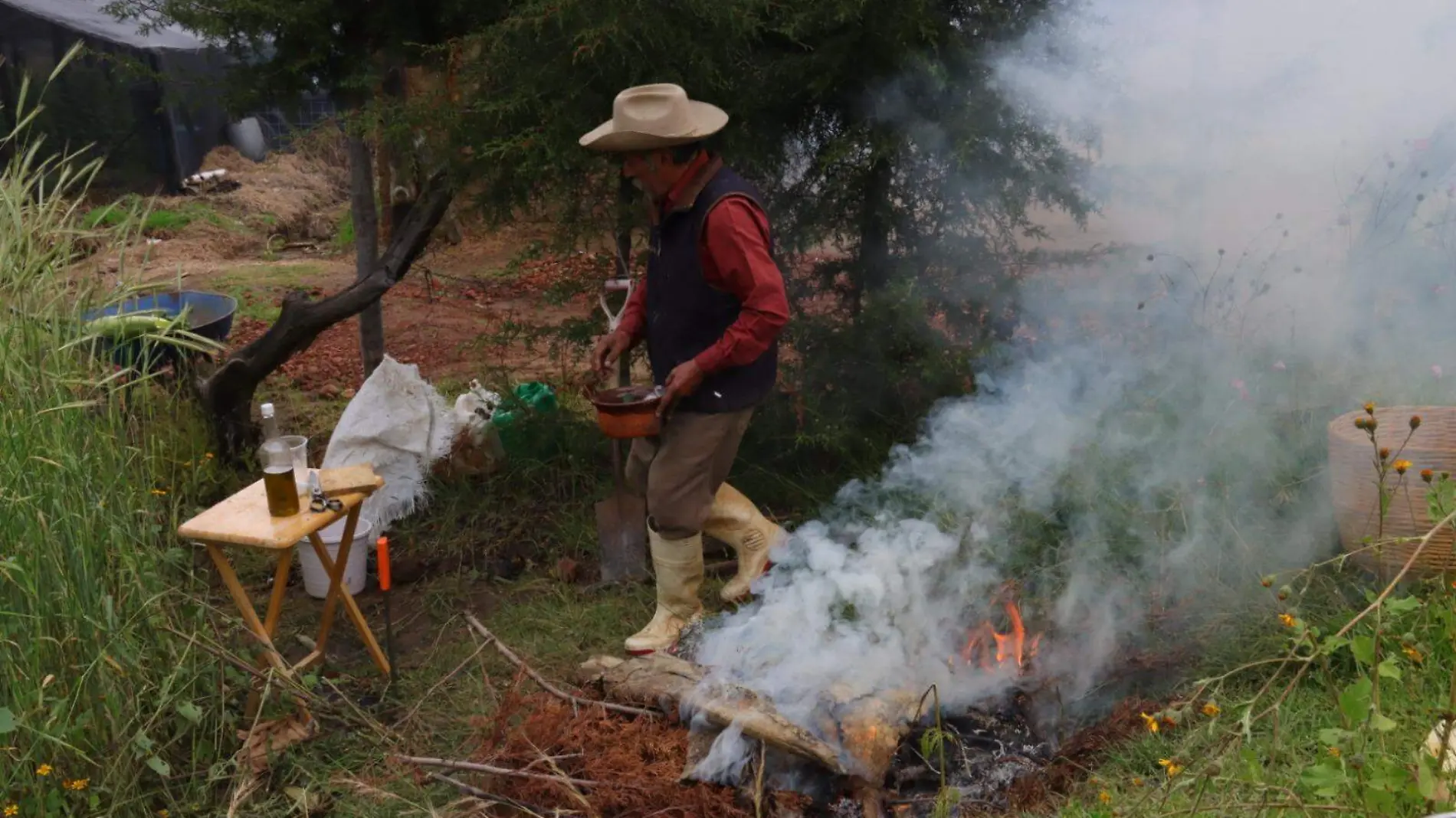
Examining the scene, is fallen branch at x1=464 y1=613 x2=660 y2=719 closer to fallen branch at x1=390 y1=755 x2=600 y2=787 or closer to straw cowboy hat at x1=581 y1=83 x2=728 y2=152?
fallen branch at x1=390 y1=755 x2=600 y2=787

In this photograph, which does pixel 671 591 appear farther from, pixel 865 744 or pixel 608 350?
pixel 865 744

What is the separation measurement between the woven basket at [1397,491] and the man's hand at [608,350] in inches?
114

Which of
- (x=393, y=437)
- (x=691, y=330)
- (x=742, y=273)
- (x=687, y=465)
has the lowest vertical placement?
(x=393, y=437)

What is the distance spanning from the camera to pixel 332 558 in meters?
5.43

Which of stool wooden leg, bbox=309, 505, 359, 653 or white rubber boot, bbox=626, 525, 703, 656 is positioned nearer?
stool wooden leg, bbox=309, 505, 359, 653

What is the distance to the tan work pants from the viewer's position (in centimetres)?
456

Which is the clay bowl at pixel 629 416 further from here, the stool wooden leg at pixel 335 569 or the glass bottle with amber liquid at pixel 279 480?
the glass bottle with amber liquid at pixel 279 480

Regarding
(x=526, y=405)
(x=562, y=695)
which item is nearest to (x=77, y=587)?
(x=562, y=695)

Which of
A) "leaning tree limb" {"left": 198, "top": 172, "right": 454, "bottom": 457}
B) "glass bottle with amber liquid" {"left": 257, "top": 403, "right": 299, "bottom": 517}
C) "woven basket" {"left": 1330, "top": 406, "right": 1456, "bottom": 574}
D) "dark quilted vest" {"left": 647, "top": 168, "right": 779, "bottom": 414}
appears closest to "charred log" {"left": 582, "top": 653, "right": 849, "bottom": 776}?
"dark quilted vest" {"left": 647, "top": 168, "right": 779, "bottom": 414}

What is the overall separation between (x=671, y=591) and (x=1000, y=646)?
1420 mm

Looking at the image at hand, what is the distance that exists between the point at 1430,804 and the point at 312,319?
552 centimetres

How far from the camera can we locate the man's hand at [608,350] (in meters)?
4.84

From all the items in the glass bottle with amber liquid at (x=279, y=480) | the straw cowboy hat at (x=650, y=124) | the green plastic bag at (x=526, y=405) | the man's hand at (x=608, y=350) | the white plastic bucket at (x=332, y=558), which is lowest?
the white plastic bucket at (x=332, y=558)

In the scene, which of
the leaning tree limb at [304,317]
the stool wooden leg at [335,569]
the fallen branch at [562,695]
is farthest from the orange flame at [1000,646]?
the leaning tree limb at [304,317]
